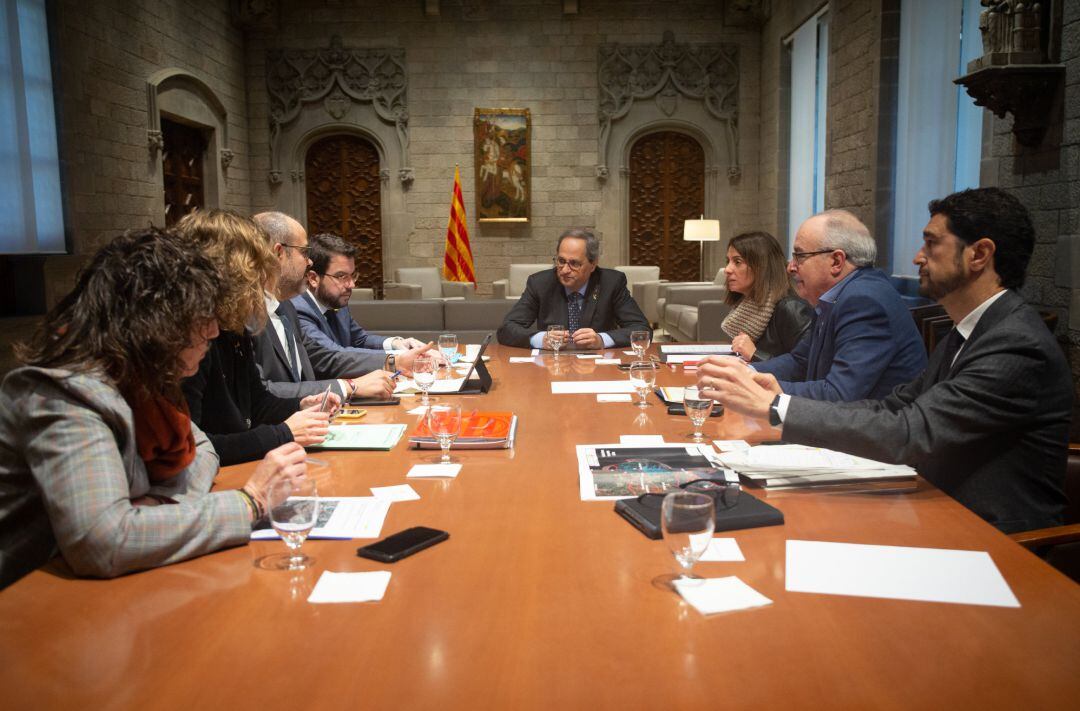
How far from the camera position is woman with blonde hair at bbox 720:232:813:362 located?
157 inches

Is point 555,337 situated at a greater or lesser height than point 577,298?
lesser

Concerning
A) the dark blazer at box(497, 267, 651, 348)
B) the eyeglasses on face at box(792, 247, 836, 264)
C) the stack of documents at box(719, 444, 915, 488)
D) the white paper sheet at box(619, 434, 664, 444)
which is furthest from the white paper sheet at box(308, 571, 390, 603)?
the dark blazer at box(497, 267, 651, 348)

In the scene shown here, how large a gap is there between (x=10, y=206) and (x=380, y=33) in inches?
276

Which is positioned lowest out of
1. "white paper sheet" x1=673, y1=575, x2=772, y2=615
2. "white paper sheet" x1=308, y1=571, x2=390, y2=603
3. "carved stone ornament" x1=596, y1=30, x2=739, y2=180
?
"white paper sheet" x1=673, y1=575, x2=772, y2=615

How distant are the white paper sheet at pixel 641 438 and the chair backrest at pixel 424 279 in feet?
30.5

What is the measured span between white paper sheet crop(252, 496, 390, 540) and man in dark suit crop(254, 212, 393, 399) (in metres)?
1.10

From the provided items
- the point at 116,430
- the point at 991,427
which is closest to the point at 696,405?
the point at 991,427

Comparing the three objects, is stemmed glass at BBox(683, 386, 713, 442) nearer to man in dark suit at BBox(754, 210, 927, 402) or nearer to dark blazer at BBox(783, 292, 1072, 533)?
dark blazer at BBox(783, 292, 1072, 533)

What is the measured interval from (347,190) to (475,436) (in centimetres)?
1145

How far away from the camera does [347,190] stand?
13.1 m

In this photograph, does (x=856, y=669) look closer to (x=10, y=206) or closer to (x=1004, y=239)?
(x=1004, y=239)

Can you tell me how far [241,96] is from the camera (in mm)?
12414

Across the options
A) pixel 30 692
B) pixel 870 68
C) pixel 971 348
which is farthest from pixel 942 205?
pixel 870 68

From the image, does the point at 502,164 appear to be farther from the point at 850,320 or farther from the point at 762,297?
the point at 850,320
